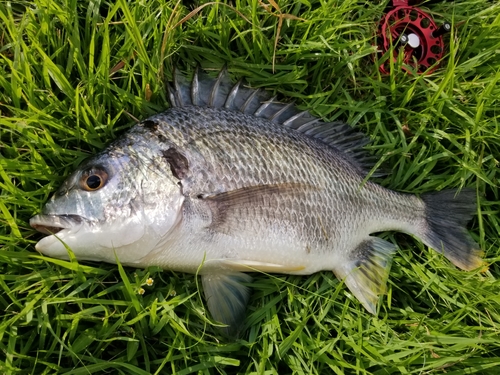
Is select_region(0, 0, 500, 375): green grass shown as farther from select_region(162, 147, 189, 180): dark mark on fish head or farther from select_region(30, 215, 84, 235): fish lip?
select_region(162, 147, 189, 180): dark mark on fish head

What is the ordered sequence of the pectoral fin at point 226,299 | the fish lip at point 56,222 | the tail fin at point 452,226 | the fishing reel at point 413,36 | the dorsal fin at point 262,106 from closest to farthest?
the fish lip at point 56,222 → the pectoral fin at point 226,299 → the dorsal fin at point 262,106 → the tail fin at point 452,226 → the fishing reel at point 413,36

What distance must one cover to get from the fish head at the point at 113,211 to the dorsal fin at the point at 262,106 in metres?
0.57

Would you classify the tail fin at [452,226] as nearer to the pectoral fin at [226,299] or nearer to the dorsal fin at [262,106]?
the dorsal fin at [262,106]

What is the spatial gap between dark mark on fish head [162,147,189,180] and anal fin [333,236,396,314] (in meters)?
1.11

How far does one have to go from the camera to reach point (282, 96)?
2752 millimetres

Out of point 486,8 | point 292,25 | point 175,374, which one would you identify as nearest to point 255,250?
point 175,374

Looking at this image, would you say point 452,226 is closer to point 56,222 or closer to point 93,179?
point 93,179

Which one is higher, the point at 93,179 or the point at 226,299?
the point at 93,179

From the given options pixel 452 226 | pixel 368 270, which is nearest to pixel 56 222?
pixel 368 270

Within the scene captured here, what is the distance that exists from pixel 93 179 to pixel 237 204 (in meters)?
0.72

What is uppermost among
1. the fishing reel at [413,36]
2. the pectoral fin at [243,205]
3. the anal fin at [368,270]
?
the fishing reel at [413,36]

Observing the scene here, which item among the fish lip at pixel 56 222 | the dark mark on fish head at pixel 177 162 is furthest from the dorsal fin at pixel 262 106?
the fish lip at pixel 56 222

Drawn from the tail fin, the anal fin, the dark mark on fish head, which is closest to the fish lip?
the dark mark on fish head

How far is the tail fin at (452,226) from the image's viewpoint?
8.75 ft
